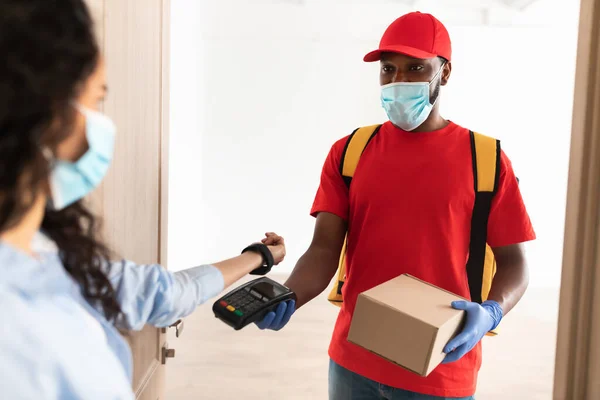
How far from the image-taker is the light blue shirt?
1.63 feet

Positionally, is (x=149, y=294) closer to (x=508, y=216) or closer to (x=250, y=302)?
(x=250, y=302)

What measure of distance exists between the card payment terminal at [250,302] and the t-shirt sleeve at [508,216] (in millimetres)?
520

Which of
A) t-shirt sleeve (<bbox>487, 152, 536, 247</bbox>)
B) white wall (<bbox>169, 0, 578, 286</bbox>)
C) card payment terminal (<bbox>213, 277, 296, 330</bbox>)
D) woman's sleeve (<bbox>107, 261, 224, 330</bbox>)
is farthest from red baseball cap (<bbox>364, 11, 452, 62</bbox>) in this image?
white wall (<bbox>169, 0, 578, 286</bbox>)

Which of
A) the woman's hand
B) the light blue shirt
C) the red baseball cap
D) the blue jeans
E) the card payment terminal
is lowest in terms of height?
the blue jeans

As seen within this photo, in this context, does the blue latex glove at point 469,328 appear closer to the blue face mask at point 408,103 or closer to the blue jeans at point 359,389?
the blue jeans at point 359,389

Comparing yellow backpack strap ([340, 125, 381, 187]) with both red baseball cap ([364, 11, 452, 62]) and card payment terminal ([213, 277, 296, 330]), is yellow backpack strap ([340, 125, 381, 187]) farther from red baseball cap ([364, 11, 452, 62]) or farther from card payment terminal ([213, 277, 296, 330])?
card payment terminal ([213, 277, 296, 330])

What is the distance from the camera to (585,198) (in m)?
0.92

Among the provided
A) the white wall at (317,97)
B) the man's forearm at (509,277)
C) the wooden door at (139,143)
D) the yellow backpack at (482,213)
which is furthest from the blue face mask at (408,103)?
the white wall at (317,97)

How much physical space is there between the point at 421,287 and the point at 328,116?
400 cm

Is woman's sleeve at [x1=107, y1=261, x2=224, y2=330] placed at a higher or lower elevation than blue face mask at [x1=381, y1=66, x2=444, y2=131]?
lower

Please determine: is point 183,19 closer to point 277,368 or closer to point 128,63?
point 277,368

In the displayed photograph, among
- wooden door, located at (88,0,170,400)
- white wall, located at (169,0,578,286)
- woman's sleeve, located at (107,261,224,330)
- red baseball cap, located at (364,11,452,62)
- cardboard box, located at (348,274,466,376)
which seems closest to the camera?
woman's sleeve, located at (107,261,224,330)

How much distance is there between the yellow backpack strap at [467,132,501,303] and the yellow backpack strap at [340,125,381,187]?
29 centimetres

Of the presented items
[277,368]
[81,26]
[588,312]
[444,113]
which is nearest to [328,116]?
[444,113]
